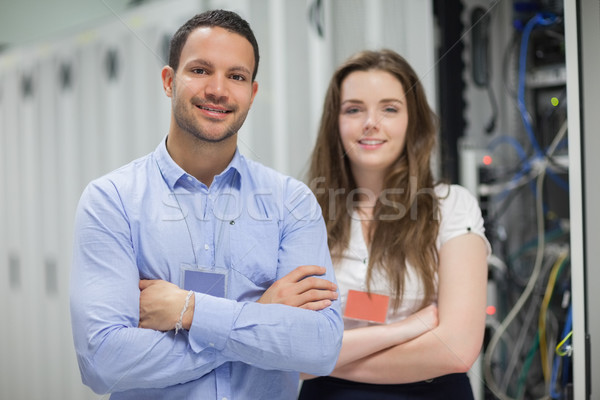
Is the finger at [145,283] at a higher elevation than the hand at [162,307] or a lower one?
higher

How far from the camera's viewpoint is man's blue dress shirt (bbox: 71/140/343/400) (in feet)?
2.90

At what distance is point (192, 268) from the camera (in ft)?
3.12

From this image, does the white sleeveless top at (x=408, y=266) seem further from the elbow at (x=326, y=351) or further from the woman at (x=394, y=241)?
the elbow at (x=326, y=351)

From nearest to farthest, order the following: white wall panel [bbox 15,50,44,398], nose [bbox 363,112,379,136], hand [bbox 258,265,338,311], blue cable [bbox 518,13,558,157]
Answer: hand [bbox 258,265,338,311]
white wall panel [bbox 15,50,44,398]
nose [bbox 363,112,379,136]
blue cable [bbox 518,13,558,157]

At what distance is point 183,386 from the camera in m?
0.97

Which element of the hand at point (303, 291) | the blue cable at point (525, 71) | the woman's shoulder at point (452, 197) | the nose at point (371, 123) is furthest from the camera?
the blue cable at point (525, 71)

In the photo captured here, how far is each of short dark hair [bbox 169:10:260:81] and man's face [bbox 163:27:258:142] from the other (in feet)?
0.04

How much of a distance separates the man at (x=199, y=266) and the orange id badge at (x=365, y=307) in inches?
8.4

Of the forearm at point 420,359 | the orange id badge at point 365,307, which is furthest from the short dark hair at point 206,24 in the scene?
the forearm at point 420,359

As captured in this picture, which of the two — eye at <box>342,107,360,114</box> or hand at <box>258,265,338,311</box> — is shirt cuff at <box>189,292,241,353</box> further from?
eye at <box>342,107,360,114</box>

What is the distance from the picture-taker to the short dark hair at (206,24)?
35.9 inches

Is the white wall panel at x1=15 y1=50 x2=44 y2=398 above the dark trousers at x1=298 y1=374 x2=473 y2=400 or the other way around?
above

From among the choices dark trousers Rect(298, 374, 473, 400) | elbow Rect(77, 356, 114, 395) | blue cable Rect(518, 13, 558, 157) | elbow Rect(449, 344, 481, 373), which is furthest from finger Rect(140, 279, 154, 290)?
blue cable Rect(518, 13, 558, 157)

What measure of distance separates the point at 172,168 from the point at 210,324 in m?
0.28
